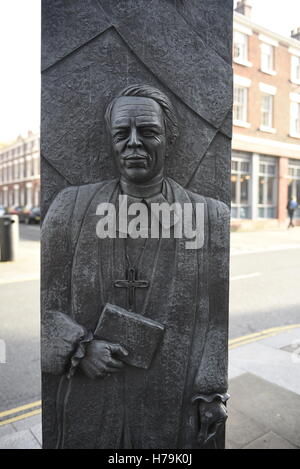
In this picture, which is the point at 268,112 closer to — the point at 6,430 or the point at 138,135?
the point at 138,135

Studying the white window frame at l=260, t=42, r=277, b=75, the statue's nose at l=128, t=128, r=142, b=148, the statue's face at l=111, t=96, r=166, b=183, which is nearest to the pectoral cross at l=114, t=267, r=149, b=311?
the statue's face at l=111, t=96, r=166, b=183

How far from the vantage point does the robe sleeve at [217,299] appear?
1877 millimetres

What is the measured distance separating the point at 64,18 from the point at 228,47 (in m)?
0.89

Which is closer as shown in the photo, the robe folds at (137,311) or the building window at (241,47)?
the robe folds at (137,311)

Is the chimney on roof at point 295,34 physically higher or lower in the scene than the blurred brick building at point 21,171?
higher

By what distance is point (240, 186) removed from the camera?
18703 mm

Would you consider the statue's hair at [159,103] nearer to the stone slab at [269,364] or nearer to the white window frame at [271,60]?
the stone slab at [269,364]

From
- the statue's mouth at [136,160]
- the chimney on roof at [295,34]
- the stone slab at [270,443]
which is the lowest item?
the stone slab at [270,443]

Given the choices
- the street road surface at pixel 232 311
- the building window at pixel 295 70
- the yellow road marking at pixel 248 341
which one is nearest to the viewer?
the street road surface at pixel 232 311

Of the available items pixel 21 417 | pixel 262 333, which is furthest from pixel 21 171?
pixel 21 417

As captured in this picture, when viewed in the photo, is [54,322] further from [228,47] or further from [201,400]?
[228,47]

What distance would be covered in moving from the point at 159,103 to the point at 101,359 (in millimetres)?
1335

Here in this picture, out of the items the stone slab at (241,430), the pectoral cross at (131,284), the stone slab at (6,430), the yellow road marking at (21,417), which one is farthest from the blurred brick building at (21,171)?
the pectoral cross at (131,284)
